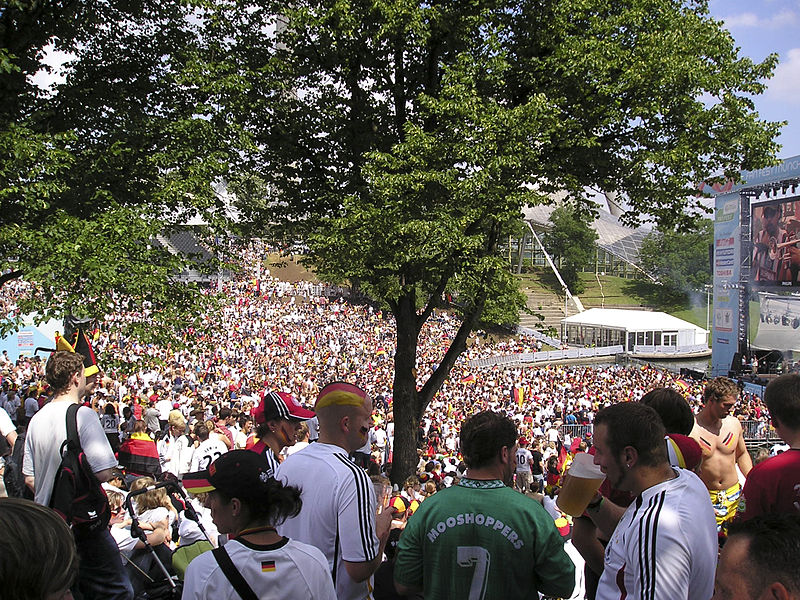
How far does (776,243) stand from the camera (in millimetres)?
37375

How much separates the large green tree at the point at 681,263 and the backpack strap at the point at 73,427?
9025cm

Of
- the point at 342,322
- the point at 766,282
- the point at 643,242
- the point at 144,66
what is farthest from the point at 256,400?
the point at 643,242

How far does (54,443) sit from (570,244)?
91895 millimetres

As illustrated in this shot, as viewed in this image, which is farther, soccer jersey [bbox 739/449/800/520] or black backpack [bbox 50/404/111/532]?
black backpack [bbox 50/404/111/532]

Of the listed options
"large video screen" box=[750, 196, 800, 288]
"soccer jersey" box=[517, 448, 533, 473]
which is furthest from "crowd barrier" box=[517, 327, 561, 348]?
"soccer jersey" box=[517, 448, 533, 473]

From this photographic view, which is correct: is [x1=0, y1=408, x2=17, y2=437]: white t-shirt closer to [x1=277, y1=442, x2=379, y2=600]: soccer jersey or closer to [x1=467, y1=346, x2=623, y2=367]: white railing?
[x1=277, y1=442, x2=379, y2=600]: soccer jersey

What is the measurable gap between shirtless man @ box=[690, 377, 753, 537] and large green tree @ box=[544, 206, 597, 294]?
87.2 metres

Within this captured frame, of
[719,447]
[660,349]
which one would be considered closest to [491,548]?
[719,447]

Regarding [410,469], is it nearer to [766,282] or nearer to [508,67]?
[508,67]

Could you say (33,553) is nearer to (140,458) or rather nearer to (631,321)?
(140,458)

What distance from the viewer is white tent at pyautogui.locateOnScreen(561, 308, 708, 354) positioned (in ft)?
187

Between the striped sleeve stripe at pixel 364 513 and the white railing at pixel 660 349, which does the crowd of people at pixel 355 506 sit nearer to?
the striped sleeve stripe at pixel 364 513

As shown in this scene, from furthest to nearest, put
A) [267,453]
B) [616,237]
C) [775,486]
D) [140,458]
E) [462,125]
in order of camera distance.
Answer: [616,237], [462,125], [140,458], [267,453], [775,486]

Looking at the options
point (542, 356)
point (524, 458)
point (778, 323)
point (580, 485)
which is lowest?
point (542, 356)
